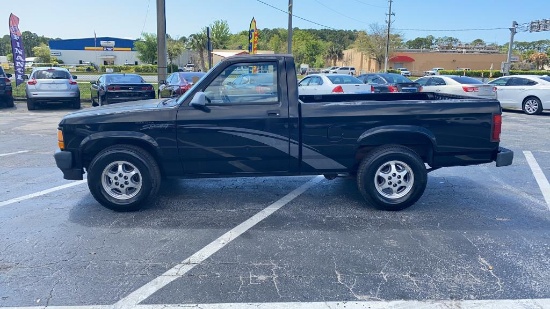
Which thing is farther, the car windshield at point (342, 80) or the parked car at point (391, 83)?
the parked car at point (391, 83)

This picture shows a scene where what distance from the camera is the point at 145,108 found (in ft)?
15.8

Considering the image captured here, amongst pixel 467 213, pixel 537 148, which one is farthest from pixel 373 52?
pixel 467 213

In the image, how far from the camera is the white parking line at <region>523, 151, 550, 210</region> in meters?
5.65

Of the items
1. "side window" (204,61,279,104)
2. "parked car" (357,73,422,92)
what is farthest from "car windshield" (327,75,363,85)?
"side window" (204,61,279,104)

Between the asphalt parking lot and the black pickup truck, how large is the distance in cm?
46

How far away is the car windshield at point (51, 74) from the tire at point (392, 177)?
47.3 feet

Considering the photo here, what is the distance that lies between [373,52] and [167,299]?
7215 centimetres

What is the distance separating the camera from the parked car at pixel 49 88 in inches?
595

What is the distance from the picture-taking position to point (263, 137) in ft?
15.6

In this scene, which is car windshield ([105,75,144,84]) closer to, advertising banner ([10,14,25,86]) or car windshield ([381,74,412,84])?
advertising banner ([10,14,25,86])

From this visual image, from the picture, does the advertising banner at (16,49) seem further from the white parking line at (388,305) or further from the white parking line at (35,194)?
the white parking line at (388,305)

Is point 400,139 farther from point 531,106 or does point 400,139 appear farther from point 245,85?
point 531,106

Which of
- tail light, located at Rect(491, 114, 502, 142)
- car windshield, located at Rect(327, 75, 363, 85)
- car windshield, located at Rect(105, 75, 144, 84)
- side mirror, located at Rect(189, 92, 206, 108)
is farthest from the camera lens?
car windshield, located at Rect(327, 75, 363, 85)

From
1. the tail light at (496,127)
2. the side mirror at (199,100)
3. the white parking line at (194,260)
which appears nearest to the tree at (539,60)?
the tail light at (496,127)
